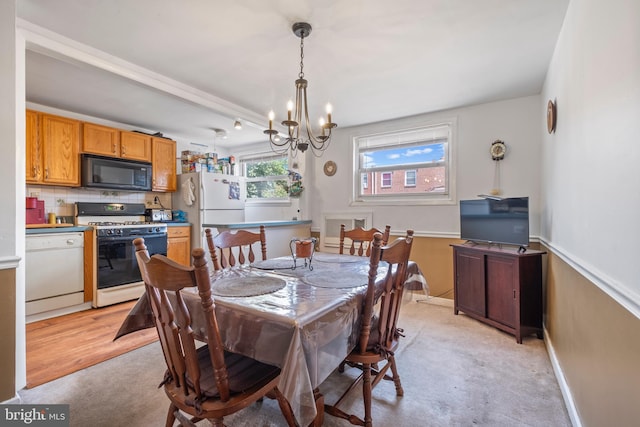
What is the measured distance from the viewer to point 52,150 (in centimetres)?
321

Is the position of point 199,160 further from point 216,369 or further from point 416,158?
point 216,369

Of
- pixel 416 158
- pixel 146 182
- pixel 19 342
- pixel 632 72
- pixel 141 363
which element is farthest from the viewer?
pixel 146 182

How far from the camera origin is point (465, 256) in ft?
9.57

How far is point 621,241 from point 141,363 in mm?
2735

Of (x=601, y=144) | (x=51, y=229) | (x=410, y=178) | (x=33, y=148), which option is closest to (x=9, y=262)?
(x=51, y=229)

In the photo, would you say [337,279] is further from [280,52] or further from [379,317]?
[280,52]

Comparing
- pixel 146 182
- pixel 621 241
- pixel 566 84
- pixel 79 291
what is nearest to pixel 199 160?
pixel 146 182

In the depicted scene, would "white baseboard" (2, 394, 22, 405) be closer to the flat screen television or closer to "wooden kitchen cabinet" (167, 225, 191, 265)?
"wooden kitchen cabinet" (167, 225, 191, 265)

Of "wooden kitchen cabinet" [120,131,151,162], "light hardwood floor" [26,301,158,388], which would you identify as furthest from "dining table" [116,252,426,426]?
"wooden kitchen cabinet" [120,131,151,162]

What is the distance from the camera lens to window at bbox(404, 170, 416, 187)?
3.75 m

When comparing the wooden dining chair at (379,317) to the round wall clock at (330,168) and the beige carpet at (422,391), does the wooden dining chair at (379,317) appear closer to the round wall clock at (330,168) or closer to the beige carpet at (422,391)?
the beige carpet at (422,391)

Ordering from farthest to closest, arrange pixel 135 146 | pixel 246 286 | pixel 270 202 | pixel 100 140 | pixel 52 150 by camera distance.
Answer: pixel 270 202 < pixel 135 146 < pixel 100 140 < pixel 52 150 < pixel 246 286

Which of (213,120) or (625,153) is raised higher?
(213,120)

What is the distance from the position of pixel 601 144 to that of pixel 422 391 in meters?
1.58
